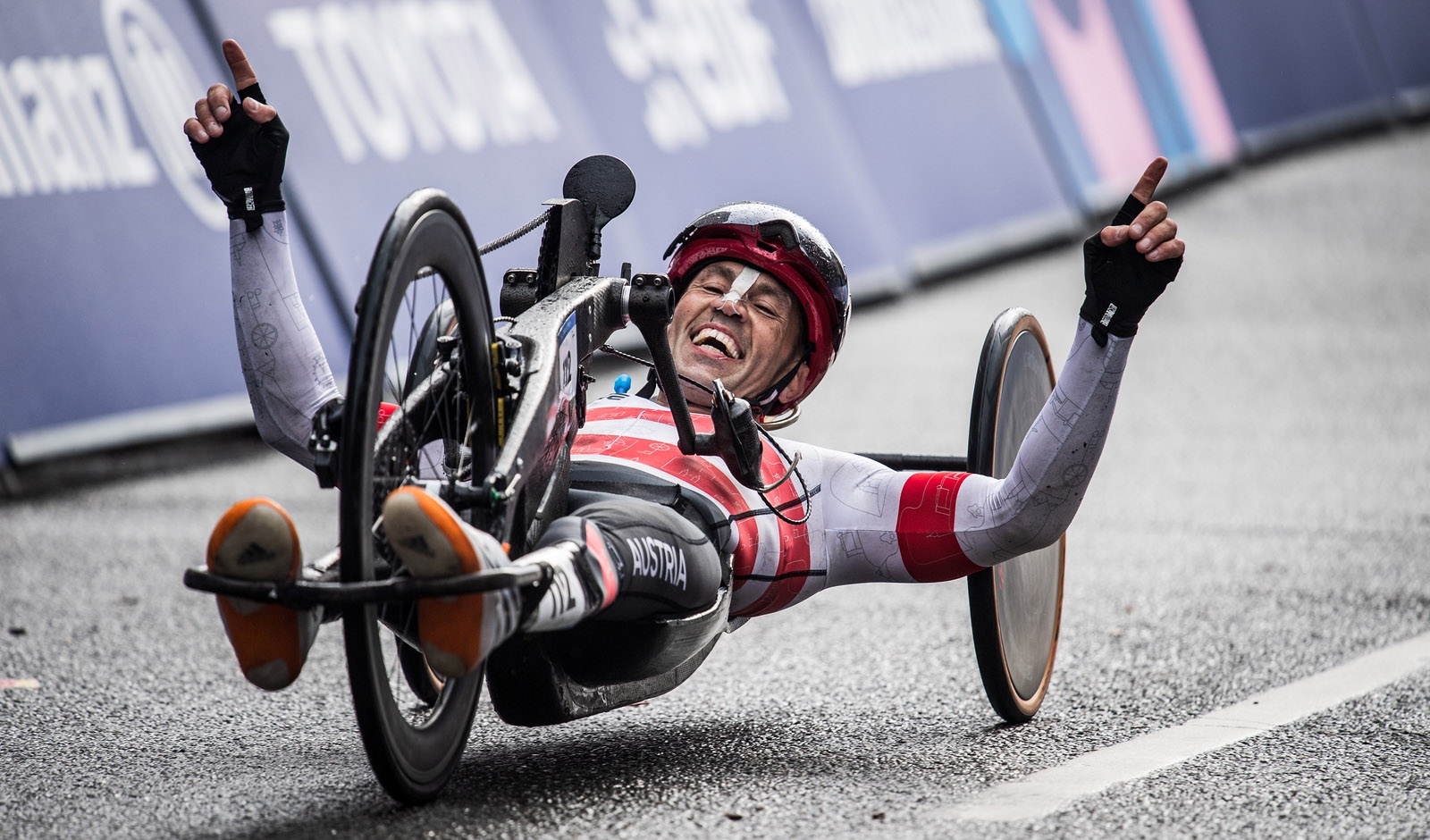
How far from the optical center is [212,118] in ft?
8.82

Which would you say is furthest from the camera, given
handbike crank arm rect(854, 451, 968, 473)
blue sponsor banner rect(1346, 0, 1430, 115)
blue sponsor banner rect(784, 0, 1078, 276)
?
blue sponsor banner rect(1346, 0, 1430, 115)

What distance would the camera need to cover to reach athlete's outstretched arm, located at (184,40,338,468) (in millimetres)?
2691

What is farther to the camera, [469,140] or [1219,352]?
[1219,352]

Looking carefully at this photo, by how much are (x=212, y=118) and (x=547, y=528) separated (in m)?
0.89

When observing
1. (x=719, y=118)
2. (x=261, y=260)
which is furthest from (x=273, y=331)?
(x=719, y=118)

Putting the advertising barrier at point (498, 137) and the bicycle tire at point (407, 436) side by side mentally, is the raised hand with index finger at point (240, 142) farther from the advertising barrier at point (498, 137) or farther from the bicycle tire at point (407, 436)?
the advertising barrier at point (498, 137)

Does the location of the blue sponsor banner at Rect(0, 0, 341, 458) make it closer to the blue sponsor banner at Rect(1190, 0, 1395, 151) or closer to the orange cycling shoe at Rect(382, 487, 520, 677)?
the orange cycling shoe at Rect(382, 487, 520, 677)

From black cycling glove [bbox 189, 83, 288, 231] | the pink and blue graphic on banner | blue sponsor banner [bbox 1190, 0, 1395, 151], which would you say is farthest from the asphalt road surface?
blue sponsor banner [bbox 1190, 0, 1395, 151]

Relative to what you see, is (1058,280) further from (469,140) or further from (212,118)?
(212,118)

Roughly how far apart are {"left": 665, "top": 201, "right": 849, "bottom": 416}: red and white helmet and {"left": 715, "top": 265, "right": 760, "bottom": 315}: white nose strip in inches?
0.9

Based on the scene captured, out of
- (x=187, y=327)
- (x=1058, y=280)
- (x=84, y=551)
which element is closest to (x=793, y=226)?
(x=84, y=551)

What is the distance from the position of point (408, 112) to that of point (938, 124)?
4.41m

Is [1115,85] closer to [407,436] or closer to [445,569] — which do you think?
[407,436]

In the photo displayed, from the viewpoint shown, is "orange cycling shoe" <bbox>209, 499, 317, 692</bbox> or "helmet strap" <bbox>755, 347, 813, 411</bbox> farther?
"helmet strap" <bbox>755, 347, 813, 411</bbox>
